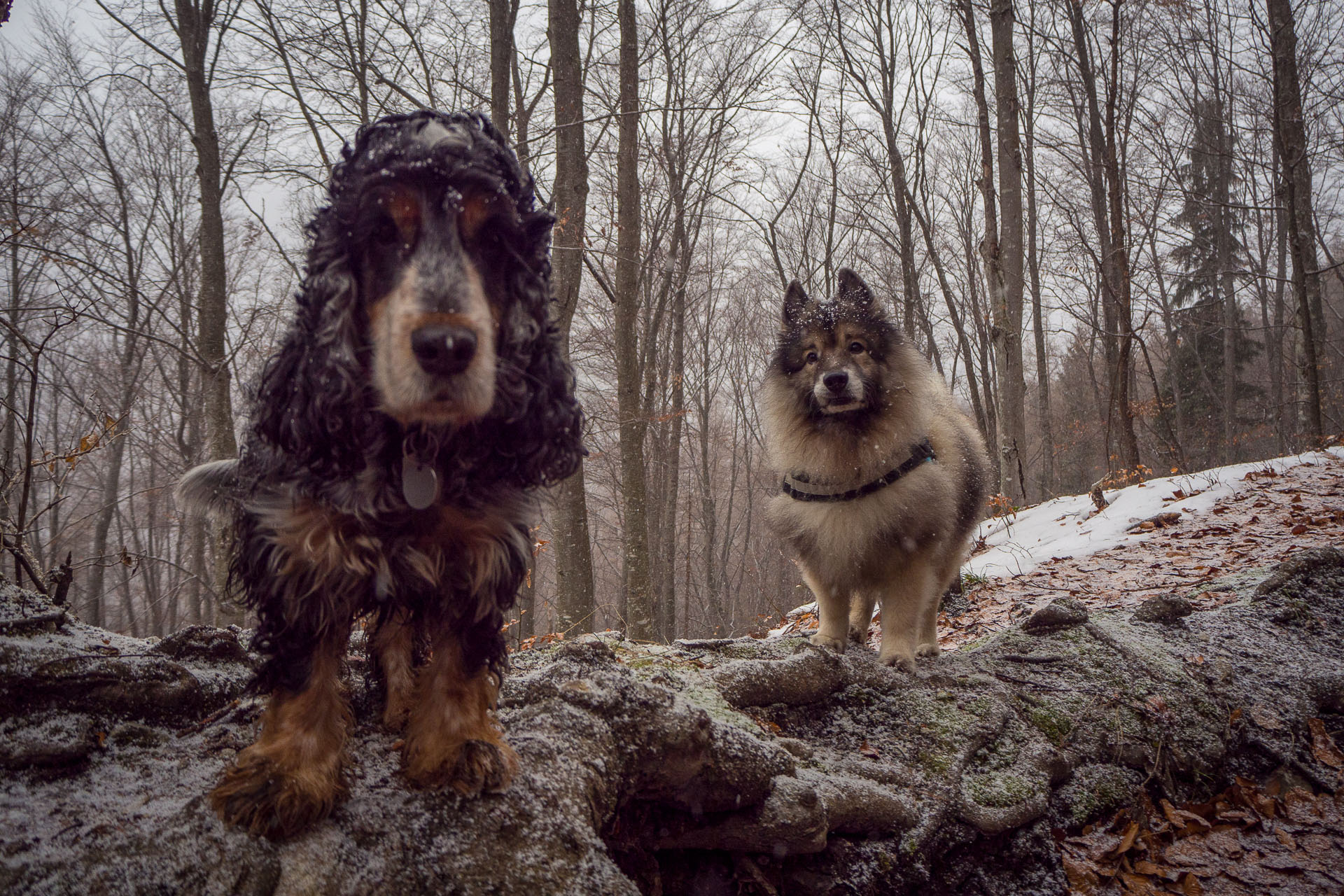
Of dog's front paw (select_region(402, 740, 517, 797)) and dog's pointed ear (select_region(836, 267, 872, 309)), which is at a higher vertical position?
dog's pointed ear (select_region(836, 267, 872, 309))

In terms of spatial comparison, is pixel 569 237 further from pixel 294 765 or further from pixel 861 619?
pixel 294 765

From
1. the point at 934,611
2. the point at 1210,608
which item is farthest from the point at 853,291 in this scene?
the point at 1210,608

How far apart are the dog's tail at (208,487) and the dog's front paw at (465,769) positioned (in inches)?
46.5

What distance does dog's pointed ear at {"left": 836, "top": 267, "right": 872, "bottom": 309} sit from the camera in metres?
4.33

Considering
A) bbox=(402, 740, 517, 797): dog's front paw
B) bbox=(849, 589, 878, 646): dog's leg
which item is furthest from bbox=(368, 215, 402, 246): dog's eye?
bbox=(849, 589, 878, 646): dog's leg

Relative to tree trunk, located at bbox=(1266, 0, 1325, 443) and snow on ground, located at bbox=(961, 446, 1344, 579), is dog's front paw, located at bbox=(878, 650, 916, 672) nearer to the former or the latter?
snow on ground, located at bbox=(961, 446, 1344, 579)

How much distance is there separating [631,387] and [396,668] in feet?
20.3

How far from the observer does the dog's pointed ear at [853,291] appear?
4328mm

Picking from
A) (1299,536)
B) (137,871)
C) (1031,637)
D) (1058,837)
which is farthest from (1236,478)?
(137,871)

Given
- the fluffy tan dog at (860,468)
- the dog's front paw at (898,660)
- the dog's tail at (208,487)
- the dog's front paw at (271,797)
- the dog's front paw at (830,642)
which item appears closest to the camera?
the dog's front paw at (271,797)

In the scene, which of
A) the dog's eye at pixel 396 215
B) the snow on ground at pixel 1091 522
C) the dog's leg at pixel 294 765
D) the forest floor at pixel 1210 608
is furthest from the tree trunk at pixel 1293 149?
the dog's leg at pixel 294 765

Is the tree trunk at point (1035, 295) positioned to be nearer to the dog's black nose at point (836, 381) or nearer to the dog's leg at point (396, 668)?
the dog's black nose at point (836, 381)

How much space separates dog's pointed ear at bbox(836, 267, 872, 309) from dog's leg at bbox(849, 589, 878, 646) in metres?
1.85

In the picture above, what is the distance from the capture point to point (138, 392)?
14.1 meters
